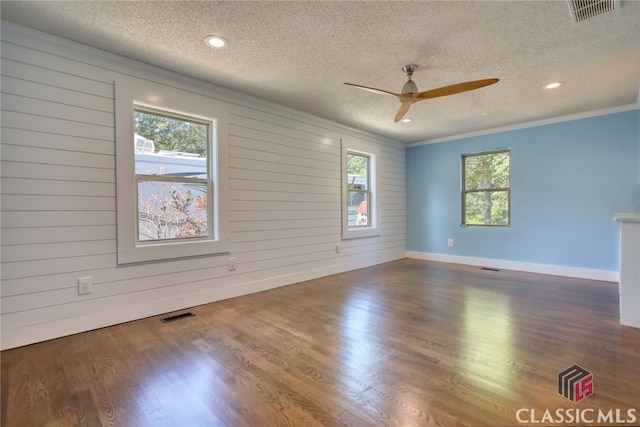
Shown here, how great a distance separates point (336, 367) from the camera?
1.95 meters

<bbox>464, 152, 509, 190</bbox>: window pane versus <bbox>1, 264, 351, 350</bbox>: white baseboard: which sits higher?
<bbox>464, 152, 509, 190</bbox>: window pane

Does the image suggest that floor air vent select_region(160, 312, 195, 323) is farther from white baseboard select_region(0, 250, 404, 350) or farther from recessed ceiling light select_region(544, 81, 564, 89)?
recessed ceiling light select_region(544, 81, 564, 89)

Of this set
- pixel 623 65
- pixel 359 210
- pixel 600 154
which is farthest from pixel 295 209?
pixel 600 154

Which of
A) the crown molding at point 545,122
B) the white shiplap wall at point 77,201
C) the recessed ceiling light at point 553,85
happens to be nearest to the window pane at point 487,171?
the crown molding at point 545,122

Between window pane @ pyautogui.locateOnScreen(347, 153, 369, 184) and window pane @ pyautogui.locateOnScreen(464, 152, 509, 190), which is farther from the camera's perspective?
window pane @ pyautogui.locateOnScreen(347, 153, 369, 184)

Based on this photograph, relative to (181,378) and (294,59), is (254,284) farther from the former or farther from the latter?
(294,59)

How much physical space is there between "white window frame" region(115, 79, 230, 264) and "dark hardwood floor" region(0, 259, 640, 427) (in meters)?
0.66

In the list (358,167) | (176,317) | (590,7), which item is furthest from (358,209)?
(590,7)

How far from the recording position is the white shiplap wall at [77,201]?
7.41ft

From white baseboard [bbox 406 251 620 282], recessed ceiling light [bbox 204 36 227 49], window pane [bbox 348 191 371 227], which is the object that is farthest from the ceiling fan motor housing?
white baseboard [bbox 406 251 620 282]

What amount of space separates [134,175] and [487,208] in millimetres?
5386

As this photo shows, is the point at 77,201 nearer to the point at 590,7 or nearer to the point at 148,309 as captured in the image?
the point at 148,309

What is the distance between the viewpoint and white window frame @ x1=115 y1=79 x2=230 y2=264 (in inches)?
107

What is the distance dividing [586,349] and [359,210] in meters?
3.69
